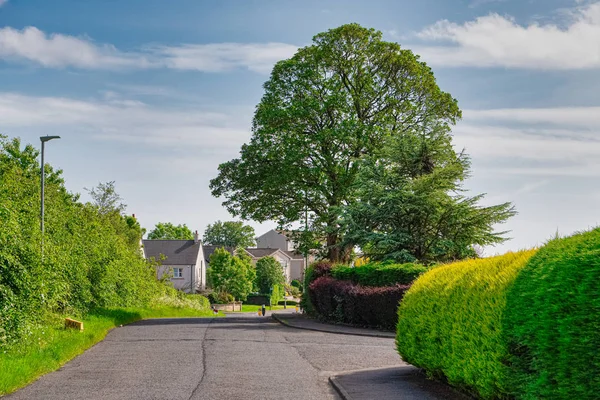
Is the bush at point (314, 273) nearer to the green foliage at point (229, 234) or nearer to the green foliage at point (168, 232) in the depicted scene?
the green foliage at point (168, 232)

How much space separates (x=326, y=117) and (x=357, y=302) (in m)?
13.8

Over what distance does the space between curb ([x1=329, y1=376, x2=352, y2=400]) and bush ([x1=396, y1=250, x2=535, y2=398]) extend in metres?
1.53

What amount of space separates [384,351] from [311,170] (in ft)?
63.0

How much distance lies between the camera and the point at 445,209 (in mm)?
28438

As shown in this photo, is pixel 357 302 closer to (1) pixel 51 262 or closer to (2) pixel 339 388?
(1) pixel 51 262

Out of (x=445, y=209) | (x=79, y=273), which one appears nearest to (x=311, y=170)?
(x=445, y=209)

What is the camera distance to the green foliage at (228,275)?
87.3 m

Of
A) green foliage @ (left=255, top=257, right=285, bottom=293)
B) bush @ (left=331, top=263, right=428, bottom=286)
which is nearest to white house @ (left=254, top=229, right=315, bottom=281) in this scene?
green foliage @ (left=255, top=257, right=285, bottom=293)

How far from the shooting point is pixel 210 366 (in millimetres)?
13555

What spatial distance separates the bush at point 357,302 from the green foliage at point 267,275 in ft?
228

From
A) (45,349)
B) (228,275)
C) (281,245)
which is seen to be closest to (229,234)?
(281,245)

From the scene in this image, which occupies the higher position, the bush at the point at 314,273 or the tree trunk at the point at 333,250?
the tree trunk at the point at 333,250

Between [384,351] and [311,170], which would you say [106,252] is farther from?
[384,351]

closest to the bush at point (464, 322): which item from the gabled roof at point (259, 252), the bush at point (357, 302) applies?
the bush at point (357, 302)
